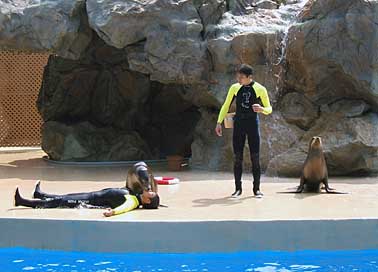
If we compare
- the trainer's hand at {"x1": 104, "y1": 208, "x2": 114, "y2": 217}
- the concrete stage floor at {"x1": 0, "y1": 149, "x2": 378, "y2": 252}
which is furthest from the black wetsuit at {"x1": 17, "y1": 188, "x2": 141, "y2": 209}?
the trainer's hand at {"x1": 104, "y1": 208, "x2": 114, "y2": 217}

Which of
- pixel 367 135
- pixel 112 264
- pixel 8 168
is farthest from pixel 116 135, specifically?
pixel 112 264

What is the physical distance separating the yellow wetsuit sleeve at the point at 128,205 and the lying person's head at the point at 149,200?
0.24 ft

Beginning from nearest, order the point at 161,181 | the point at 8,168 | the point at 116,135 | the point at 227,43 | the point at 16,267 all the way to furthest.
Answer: the point at 16,267
the point at 161,181
the point at 227,43
the point at 8,168
the point at 116,135

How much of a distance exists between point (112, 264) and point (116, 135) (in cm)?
765

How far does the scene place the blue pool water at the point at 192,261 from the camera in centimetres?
521

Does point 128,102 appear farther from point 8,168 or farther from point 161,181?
point 161,181

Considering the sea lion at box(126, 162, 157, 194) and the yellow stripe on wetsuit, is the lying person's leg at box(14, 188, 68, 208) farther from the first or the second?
the yellow stripe on wetsuit

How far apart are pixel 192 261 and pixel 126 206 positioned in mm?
1072

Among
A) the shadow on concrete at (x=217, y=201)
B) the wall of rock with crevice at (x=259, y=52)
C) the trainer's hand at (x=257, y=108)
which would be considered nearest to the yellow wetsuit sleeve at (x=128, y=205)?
the shadow on concrete at (x=217, y=201)

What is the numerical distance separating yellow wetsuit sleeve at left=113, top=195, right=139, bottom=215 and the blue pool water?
22.9 inches

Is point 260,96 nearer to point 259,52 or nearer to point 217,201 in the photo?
point 217,201

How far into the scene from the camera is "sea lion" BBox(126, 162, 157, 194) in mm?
6406

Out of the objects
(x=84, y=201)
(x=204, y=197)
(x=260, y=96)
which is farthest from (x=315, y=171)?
(x=84, y=201)

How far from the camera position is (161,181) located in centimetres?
885
